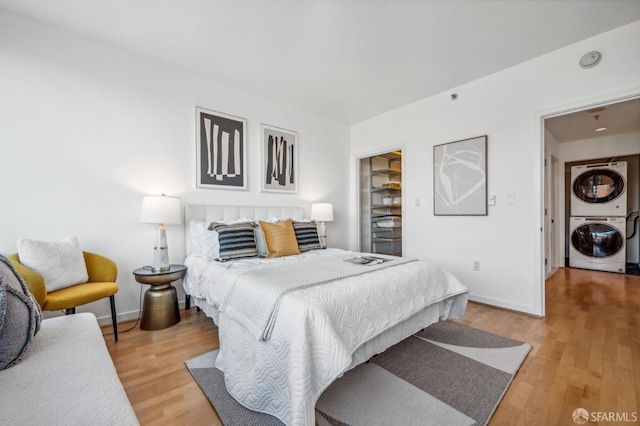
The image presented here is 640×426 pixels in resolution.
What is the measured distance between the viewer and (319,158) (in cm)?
433

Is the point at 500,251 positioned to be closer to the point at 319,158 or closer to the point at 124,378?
the point at 319,158

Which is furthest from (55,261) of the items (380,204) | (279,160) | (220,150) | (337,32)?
(380,204)

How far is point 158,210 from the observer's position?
102 inches

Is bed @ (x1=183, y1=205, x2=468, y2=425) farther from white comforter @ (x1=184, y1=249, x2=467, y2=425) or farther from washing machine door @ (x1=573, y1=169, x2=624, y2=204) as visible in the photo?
washing machine door @ (x1=573, y1=169, x2=624, y2=204)

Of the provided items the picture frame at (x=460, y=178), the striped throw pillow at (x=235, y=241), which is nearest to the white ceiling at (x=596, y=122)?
the picture frame at (x=460, y=178)

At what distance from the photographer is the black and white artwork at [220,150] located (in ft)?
10.3

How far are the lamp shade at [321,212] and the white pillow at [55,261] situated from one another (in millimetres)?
2545

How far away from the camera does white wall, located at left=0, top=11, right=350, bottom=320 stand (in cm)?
223

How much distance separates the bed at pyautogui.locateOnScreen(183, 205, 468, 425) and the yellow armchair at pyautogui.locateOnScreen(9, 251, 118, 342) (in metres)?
0.73

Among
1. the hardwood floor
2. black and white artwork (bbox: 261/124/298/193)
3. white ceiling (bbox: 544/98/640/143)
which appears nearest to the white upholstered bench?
the hardwood floor

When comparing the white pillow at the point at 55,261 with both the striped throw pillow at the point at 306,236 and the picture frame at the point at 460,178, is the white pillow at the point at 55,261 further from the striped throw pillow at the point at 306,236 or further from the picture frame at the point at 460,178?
the picture frame at the point at 460,178

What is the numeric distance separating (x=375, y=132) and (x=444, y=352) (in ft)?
10.8

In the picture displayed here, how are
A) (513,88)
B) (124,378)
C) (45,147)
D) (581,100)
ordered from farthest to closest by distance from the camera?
(513,88), (581,100), (45,147), (124,378)

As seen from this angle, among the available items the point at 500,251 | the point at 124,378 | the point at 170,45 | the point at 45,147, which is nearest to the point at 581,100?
the point at 500,251
